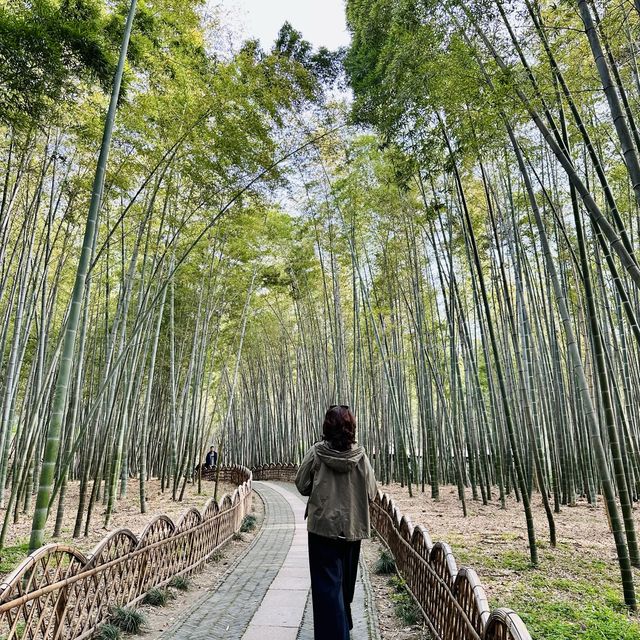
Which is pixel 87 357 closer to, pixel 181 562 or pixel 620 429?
pixel 181 562

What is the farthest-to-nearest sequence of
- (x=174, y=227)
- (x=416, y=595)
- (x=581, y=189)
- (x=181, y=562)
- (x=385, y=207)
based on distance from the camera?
(x=385, y=207), (x=174, y=227), (x=181, y=562), (x=416, y=595), (x=581, y=189)

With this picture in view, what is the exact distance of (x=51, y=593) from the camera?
191cm

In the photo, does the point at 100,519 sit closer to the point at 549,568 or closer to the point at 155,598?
the point at 155,598

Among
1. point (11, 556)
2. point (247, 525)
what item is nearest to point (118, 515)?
point (247, 525)

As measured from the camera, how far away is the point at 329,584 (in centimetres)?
194

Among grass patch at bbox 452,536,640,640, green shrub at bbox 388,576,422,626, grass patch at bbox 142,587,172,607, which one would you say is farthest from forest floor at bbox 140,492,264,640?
grass patch at bbox 452,536,640,640

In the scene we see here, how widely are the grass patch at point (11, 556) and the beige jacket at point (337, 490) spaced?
285cm

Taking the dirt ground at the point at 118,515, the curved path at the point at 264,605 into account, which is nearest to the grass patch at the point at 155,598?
the curved path at the point at 264,605

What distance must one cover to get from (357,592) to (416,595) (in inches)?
21.0

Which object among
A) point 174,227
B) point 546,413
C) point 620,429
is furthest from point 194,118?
point 546,413

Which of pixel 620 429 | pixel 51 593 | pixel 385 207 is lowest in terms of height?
pixel 51 593

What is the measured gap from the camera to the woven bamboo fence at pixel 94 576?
5.76 feet

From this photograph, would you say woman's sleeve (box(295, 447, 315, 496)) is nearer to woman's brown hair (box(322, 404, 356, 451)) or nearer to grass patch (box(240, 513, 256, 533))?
woman's brown hair (box(322, 404, 356, 451))

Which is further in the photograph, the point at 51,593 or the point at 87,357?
the point at 87,357
